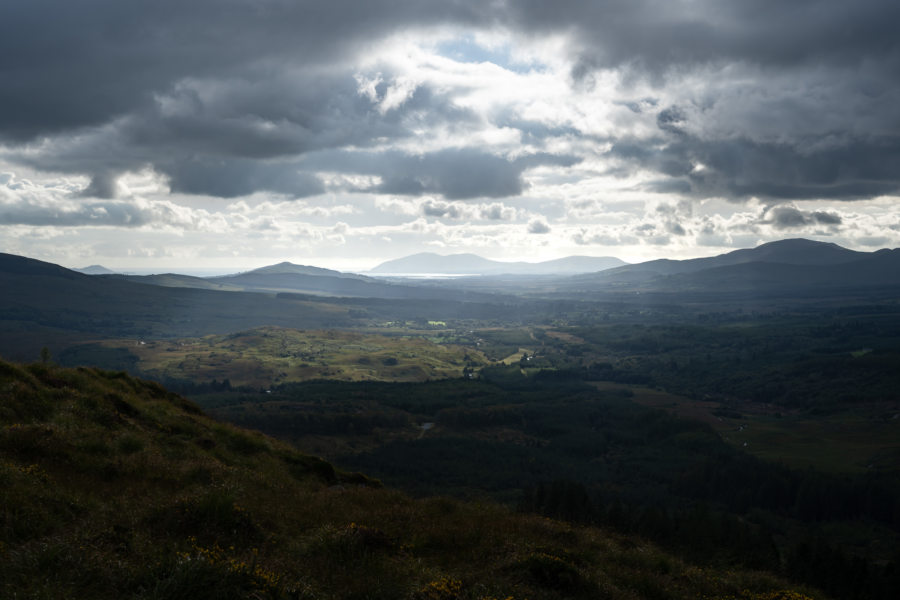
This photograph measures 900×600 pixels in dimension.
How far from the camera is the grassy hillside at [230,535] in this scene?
38.8 feet

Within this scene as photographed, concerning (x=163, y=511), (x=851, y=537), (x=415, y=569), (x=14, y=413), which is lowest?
(x=851, y=537)

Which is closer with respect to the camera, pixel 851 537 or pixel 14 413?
pixel 14 413

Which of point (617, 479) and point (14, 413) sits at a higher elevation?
point (14, 413)

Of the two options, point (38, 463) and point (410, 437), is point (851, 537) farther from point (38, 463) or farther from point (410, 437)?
point (38, 463)

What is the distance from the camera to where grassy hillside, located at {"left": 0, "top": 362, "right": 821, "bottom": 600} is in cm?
1182

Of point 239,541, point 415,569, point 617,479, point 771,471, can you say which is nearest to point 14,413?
point 239,541

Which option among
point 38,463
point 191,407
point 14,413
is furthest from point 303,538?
point 191,407

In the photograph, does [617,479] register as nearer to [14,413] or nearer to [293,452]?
[293,452]

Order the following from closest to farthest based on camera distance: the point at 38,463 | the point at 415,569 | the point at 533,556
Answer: the point at 415,569, the point at 533,556, the point at 38,463

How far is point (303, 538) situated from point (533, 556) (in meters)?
7.42

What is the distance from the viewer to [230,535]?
15719 mm

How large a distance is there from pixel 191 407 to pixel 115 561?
26.2 meters

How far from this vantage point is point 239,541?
1558cm

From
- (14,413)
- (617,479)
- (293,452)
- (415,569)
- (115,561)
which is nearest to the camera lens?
(115,561)
